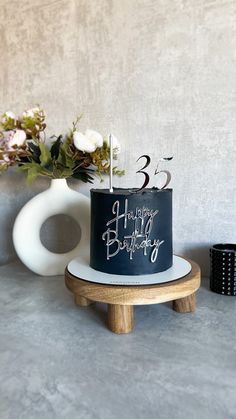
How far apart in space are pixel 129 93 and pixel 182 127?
0.18 meters

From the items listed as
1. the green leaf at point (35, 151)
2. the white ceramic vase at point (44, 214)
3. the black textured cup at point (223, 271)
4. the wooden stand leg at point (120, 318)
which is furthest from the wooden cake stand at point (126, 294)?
the green leaf at point (35, 151)

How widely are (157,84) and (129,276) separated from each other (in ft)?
1.72

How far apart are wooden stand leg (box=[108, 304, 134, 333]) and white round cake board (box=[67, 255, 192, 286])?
0.04 m

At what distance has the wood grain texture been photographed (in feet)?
1.81

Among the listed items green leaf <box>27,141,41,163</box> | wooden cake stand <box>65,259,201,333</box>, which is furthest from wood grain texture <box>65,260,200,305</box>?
green leaf <box>27,141,41,163</box>

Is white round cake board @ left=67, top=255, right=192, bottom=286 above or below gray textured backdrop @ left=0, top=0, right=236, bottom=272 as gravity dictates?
below

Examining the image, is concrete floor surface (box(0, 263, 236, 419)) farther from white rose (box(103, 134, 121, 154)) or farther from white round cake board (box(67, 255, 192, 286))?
white rose (box(103, 134, 121, 154))

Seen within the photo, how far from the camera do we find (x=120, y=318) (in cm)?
58

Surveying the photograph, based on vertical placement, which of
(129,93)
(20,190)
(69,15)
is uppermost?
(69,15)

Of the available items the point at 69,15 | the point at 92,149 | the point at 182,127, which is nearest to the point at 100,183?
the point at 92,149

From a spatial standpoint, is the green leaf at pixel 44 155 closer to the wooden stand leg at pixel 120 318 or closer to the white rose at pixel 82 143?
the white rose at pixel 82 143

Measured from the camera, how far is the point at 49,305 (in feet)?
2.37

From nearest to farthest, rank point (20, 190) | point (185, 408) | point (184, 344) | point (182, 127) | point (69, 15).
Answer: point (185, 408) → point (184, 344) → point (182, 127) → point (69, 15) → point (20, 190)

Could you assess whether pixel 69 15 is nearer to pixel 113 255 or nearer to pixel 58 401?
pixel 113 255
